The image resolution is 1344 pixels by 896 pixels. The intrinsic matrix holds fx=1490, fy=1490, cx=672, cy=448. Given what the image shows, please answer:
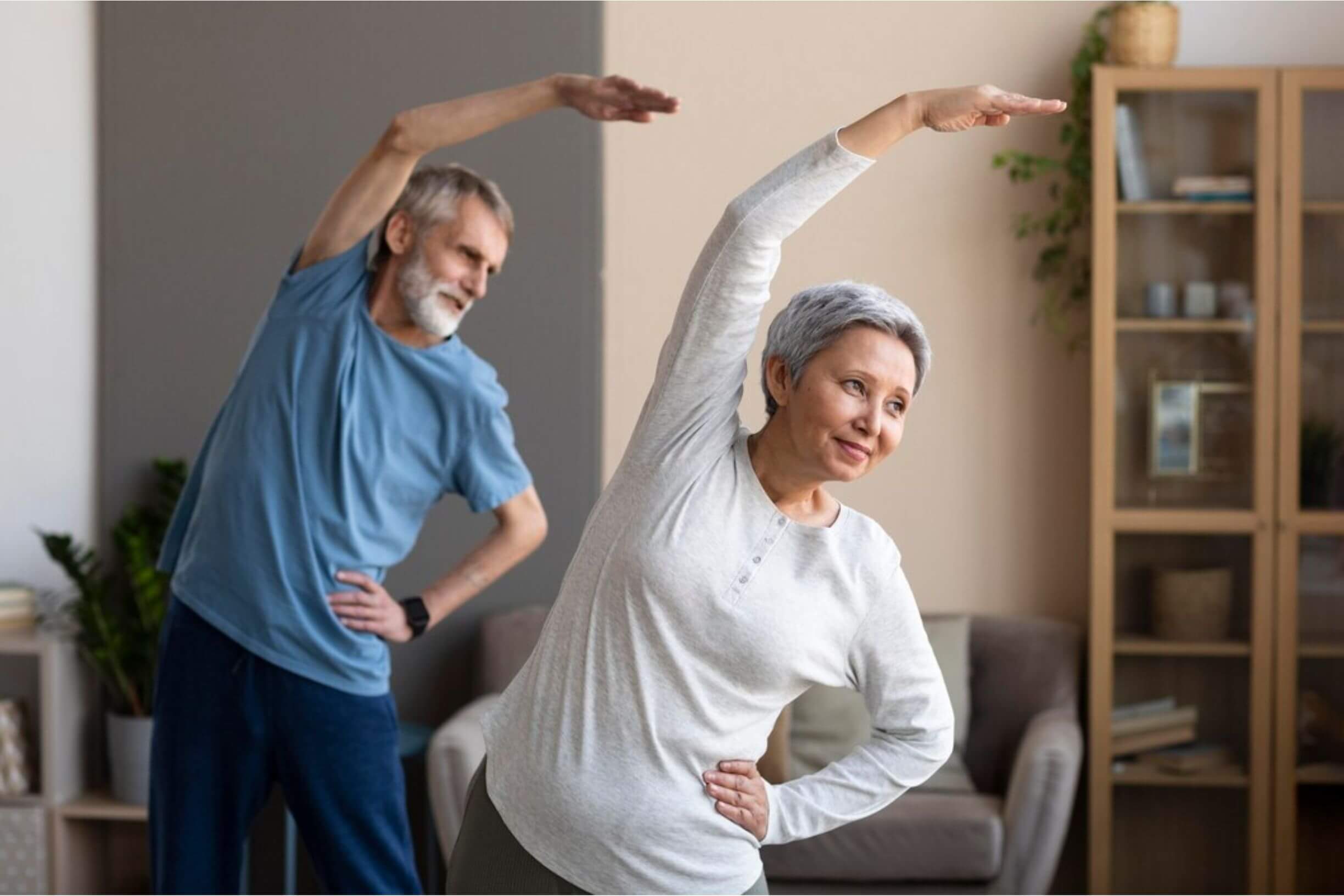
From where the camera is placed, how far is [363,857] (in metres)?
2.34

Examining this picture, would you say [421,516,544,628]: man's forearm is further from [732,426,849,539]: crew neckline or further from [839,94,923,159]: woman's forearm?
[839,94,923,159]: woman's forearm

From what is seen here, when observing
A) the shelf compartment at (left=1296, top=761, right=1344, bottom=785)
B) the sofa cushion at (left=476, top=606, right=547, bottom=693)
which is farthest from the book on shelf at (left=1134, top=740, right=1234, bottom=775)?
the sofa cushion at (left=476, top=606, right=547, bottom=693)

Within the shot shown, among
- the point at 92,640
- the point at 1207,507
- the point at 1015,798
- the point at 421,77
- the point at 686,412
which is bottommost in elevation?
the point at 1015,798

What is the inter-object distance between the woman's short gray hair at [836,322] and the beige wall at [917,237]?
255 cm

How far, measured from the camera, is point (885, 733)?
5.41 ft

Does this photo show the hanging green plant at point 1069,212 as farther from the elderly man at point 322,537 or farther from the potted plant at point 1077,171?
the elderly man at point 322,537

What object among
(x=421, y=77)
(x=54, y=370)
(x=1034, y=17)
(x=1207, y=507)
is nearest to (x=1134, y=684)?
(x=1207, y=507)

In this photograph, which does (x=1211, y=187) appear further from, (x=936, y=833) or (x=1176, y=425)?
A: (x=936, y=833)

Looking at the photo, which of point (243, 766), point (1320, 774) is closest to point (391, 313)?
point (243, 766)

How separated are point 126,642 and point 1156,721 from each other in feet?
8.70

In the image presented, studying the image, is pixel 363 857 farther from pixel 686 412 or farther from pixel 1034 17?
pixel 1034 17

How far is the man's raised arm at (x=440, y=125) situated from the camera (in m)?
1.77

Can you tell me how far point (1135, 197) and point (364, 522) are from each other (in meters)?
2.32

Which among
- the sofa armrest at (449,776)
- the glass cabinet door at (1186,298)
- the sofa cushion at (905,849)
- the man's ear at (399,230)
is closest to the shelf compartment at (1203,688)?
the glass cabinet door at (1186,298)
